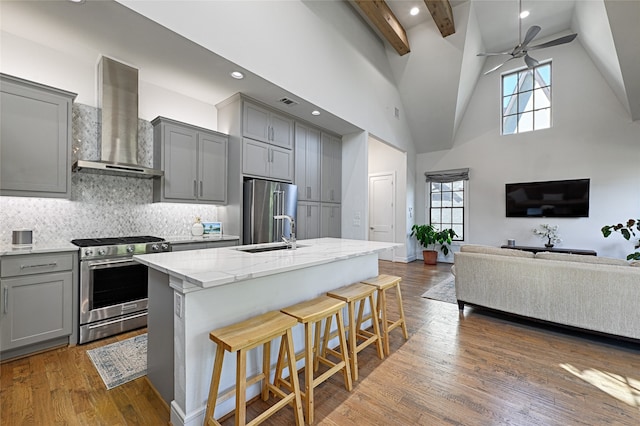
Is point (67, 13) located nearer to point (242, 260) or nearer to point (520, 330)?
point (242, 260)

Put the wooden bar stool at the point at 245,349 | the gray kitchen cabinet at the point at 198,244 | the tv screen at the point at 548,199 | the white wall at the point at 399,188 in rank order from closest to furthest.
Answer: the wooden bar stool at the point at 245,349 → the gray kitchen cabinet at the point at 198,244 → the tv screen at the point at 548,199 → the white wall at the point at 399,188

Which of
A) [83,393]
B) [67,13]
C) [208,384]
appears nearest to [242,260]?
[208,384]

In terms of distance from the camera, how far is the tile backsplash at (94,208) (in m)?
2.68

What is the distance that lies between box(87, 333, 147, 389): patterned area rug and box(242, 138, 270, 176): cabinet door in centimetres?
229

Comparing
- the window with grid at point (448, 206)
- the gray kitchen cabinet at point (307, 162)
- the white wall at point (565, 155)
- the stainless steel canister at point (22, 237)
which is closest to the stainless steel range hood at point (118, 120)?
the stainless steel canister at point (22, 237)

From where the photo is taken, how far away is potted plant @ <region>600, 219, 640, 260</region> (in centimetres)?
446

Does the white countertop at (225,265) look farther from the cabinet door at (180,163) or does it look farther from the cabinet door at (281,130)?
the cabinet door at (281,130)

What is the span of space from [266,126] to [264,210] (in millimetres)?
1248

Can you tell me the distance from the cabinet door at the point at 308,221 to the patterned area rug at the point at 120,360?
2543mm

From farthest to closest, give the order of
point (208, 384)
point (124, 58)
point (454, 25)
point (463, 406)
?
1. point (454, 25)
2. point (124, 58)
3. point (463, 406)
4. point (208, 384)

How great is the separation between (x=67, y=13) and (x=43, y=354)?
9.56 feet

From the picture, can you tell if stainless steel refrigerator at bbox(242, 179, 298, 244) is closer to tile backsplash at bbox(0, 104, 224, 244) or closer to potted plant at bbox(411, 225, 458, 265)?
tile backsplash at bbox(0, 104, 224, 244)

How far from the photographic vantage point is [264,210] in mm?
3820

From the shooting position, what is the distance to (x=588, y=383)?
197 centimetres
